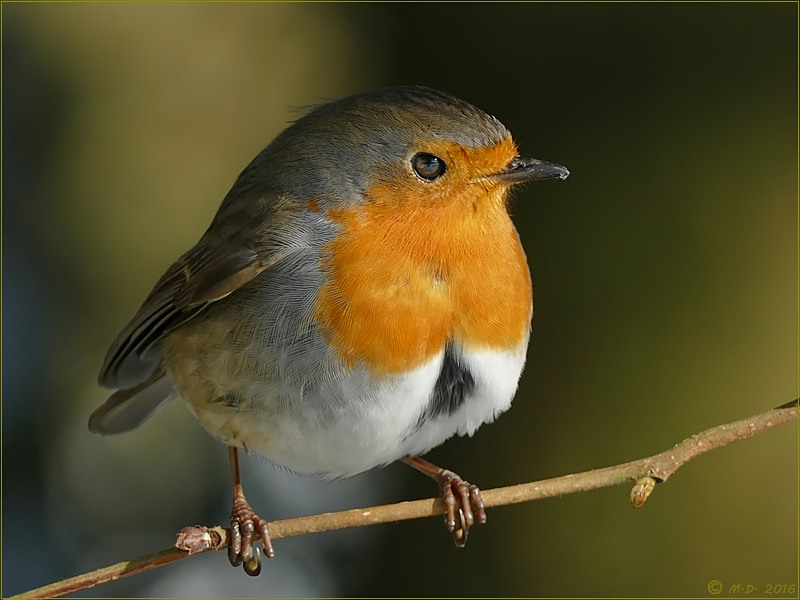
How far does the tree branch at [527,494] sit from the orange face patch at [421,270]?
412 millimetres

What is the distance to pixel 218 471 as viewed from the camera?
4.36 metres

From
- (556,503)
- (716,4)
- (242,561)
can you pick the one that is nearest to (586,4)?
(716,4)

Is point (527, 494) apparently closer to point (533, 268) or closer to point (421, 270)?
point (421, 270)

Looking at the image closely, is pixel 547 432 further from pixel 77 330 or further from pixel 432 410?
pixel 77 330

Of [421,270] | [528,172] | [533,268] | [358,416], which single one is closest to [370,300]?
[421,270]

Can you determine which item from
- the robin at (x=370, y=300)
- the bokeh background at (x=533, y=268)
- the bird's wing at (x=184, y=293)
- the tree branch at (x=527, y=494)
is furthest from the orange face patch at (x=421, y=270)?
the bokeh background at (x=533, y=268)

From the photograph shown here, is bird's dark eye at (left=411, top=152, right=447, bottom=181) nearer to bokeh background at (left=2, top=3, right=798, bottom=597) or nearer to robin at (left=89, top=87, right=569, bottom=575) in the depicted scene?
robin at (left=89, top=87, right=569, bottom=575)

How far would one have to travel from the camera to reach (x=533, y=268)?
420 cm

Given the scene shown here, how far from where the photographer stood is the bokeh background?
381cm

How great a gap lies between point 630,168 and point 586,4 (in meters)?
0.80

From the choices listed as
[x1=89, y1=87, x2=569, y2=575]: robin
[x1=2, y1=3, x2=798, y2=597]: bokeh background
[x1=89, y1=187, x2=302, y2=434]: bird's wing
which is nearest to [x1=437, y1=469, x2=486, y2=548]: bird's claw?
[x1=89, y1=87, x2=569, y2=575]: robin

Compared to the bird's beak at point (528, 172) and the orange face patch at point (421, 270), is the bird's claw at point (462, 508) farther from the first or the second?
the bird's beak at point (528, 172)

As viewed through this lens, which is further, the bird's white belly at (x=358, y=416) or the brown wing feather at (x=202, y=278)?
the brown wing feather at (x=202, y=278)

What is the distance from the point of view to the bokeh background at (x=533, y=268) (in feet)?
12.5
